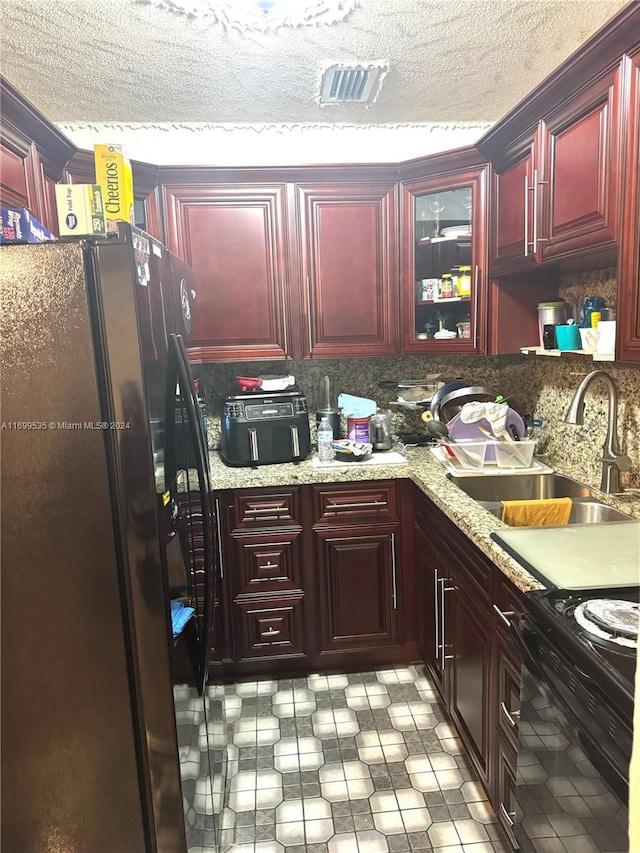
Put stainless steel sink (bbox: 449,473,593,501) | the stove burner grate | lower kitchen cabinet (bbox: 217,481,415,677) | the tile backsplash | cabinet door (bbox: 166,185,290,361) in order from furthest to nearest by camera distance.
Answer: the tile backsplash < cabinet door (bbox: 166,185,290,361) < lower kitchen cabinet (bbox: 217,481,415,677) < stainless steel sink (bbox: 449,473,593,501) < the stove burner grate

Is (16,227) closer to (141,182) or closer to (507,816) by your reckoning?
(141,182)

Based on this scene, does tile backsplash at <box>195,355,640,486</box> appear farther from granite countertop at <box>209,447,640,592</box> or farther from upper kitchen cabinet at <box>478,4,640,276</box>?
upper kitchen cabinet at <box>478,4,640,276</box>

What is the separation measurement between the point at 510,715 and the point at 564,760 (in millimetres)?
370

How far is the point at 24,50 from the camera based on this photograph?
6.42 ft

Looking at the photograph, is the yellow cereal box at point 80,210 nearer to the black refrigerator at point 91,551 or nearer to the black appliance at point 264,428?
the black refrigerator at point 91,551

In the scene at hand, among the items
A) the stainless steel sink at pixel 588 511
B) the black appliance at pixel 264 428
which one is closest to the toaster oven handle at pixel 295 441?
the black appliance at pixel 264 428

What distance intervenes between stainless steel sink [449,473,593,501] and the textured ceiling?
1587 millimetres

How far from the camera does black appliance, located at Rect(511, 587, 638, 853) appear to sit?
0.99 meters

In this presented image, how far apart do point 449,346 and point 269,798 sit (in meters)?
1.91

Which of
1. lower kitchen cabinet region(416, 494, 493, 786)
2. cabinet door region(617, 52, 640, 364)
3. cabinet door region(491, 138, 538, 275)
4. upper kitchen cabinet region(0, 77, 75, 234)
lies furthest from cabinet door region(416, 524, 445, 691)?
upper kitchen cabinet region(0, 77, 75, 234)

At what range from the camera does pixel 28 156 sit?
6.50 feet

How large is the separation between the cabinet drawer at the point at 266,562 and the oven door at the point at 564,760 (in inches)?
47.0

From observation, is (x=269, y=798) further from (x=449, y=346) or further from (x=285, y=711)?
(x=449, y=346)

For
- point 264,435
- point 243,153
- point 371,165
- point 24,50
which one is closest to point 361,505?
point 264,435
